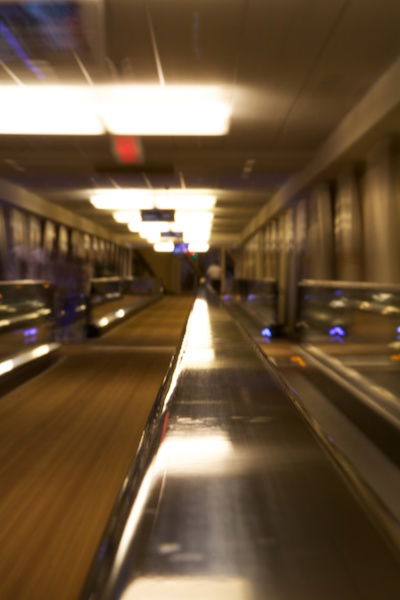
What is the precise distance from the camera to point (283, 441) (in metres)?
3.16

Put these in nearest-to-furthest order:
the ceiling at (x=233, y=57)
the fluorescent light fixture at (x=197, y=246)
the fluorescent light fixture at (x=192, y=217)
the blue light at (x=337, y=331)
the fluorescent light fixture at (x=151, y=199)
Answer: the ceiling at (x=233, y=57), the blue light at (x=337, y=331), the fluorescent light fixture at (x=151, y=199), the fluorescent light fixture at (x=192, y=217), the fluorescent light fixture at (x=197, y=246)

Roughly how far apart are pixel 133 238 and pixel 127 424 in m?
30.2

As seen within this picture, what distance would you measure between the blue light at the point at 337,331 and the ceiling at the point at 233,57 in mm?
3194

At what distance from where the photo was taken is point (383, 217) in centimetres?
945

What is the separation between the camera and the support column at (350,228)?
11320 mm

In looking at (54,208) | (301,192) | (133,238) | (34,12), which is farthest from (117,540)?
(133,238)

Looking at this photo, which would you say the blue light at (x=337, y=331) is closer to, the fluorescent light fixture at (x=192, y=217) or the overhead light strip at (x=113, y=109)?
the overhead light strip at (x=113, y=109)

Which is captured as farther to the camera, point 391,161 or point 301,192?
point 301,192

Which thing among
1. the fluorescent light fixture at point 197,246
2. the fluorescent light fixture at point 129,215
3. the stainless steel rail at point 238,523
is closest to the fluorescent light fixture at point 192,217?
the fluorescent light fixture at point 129,215

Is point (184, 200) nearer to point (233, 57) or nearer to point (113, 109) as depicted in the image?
point (113, 109)

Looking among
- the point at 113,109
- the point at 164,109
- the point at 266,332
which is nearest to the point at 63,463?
the point at 113,109

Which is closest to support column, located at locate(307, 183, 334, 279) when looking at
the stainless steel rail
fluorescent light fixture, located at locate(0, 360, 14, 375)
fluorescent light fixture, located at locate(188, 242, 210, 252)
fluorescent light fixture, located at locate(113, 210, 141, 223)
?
fluorescent light fixture, located at locate(0, 360, 14, 375)

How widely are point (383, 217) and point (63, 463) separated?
685 cm

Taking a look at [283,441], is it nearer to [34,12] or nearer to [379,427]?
[379,427]
